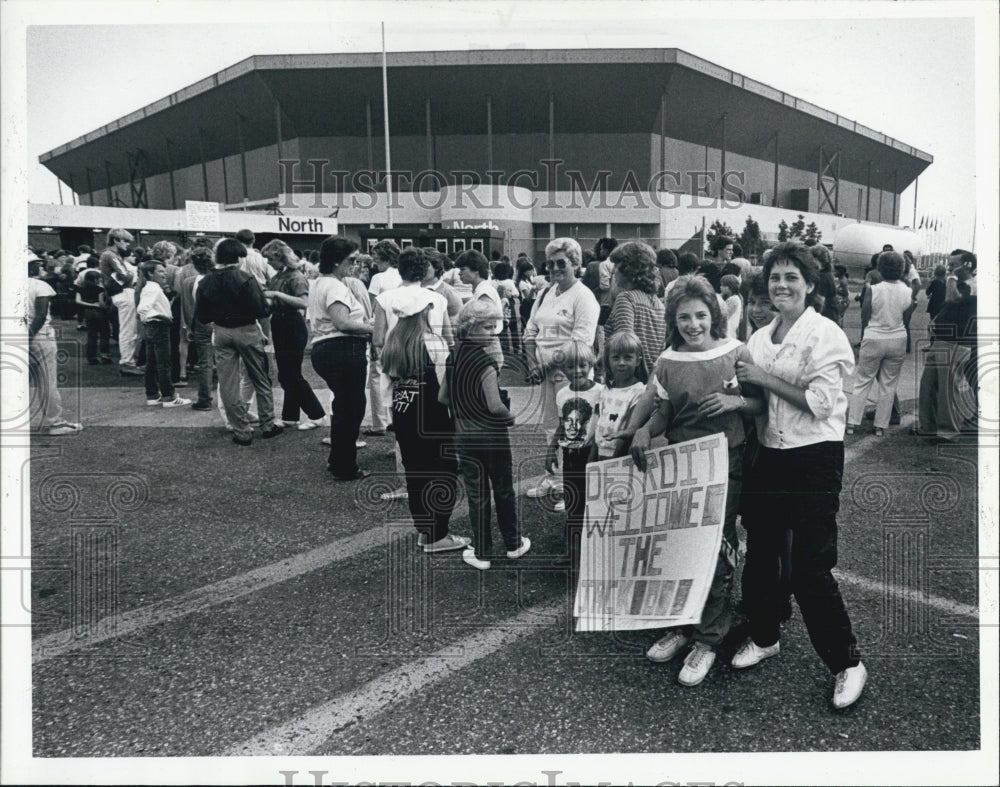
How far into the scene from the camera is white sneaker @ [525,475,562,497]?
4.94 metres

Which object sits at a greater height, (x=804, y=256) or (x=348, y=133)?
(x=348, y=133)

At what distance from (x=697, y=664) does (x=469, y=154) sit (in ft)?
83.2

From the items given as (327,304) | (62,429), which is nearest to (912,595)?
(327,304)

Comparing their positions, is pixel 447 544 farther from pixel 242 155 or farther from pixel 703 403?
pixel 242 155

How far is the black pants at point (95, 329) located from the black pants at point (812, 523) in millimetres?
10329

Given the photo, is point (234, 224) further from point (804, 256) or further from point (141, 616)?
point (804, 256)

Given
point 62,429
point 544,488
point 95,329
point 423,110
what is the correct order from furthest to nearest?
point 423,110 < point 95,329 < point 62,429 < point 544,488

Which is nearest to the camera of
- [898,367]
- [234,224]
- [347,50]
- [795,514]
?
[795,514]

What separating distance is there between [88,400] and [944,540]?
8691mm

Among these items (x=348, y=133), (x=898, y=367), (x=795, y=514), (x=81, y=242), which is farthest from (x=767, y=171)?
(x=795, y=514)

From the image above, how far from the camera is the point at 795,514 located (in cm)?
261

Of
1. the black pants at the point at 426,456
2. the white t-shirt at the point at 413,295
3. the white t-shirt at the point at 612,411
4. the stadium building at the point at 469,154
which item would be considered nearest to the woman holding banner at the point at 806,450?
the white t-shirt at the point at 612,411

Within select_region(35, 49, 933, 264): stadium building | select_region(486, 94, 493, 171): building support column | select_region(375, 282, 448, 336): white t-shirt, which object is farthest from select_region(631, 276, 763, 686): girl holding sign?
select_region(486, 94, 493, 171): building support column

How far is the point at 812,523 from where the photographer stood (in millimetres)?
2559
